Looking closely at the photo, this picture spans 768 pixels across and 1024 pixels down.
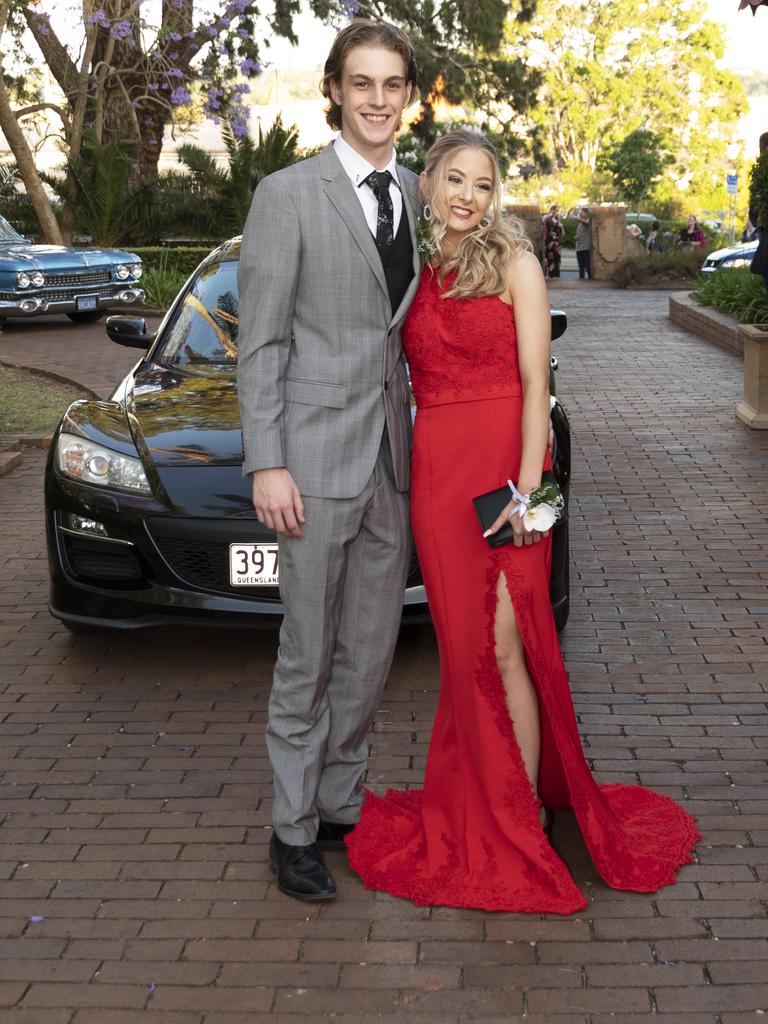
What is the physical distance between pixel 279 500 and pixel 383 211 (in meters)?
0.76

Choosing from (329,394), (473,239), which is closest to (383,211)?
(473,239)

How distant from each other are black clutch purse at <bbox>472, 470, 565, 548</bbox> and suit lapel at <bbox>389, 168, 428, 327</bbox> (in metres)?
0.50

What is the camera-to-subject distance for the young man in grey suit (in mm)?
3215

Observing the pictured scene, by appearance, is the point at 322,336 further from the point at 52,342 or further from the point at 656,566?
the point at 52,342

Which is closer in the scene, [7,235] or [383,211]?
[383,211]

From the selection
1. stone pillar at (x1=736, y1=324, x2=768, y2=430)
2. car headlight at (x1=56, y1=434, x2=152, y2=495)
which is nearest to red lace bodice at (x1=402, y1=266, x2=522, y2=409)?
car headlight at (x1=56, y1=434, x2=152, y2=495)

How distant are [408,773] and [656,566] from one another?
8.92 feet

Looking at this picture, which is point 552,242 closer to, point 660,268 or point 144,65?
point 660,268

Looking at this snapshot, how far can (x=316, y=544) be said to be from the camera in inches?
131

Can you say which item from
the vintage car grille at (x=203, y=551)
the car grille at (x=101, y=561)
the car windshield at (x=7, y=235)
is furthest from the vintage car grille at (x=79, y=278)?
the vintage car grille at (x=203, y=551)

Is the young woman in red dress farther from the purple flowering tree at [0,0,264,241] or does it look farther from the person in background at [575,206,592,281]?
the person in background at [575,206,592,281]

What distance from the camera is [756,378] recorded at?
10.0m

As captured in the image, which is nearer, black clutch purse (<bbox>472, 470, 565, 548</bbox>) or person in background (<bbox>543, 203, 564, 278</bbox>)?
black clutch purse (<bbox>472, 470, 565, 548</bbox>)

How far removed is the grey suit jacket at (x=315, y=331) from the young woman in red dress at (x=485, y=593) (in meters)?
0.15
